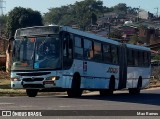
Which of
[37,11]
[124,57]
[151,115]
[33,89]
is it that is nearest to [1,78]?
[124,57]

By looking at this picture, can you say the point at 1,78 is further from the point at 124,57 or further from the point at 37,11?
the point at 37,11

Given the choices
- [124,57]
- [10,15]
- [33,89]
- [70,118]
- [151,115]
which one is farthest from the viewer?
[10,15]

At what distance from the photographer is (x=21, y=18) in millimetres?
84375

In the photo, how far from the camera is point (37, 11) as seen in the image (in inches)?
3435

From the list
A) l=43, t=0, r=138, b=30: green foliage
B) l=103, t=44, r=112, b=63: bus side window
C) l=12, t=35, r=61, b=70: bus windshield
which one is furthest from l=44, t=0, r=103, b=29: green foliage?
l=12, t=35, r=61, b=70: bus windshield

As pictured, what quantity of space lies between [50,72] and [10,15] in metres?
68.7

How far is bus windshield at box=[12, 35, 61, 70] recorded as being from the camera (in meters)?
20.0

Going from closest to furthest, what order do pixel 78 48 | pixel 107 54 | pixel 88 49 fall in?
pixel 78 48 < pixel 88 49 < pixel 107 54

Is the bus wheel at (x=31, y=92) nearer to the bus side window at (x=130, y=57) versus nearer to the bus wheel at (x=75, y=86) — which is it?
the bus wheel at (x=75, y=86)

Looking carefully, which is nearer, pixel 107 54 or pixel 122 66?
pixel 107 54

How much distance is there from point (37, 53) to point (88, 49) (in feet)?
11.5

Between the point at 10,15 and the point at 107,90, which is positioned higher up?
the point at 10,15

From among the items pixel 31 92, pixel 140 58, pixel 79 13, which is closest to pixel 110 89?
pixel 31 92

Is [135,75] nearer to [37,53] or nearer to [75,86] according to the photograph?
[75,86]
